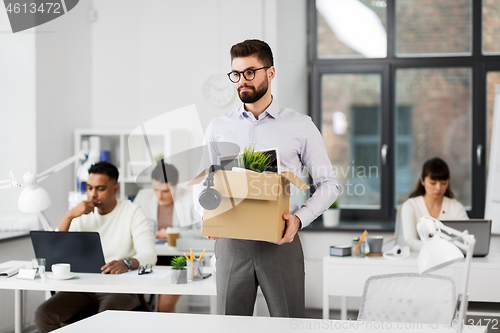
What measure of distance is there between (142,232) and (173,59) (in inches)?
85.5

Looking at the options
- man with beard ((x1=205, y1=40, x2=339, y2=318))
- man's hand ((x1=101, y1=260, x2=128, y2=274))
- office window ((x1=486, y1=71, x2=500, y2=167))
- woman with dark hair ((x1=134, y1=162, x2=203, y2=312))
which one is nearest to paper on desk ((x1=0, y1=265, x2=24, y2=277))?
man's hand ((x1=101, y1=260, x2=128, y2=274))

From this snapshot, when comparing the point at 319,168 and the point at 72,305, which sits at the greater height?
the point at 319,168

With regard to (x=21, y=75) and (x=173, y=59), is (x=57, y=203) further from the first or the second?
(x=173, y=59)

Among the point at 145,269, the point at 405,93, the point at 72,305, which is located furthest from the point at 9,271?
the point at 405,93

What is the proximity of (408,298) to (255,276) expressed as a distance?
0.56 m

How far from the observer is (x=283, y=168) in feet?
6.45

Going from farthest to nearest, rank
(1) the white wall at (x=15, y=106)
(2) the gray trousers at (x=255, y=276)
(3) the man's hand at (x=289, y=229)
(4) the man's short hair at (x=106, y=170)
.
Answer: (1) the white wall at (x=15, y=106) → (4) the man's short hair at (x=106, y=170) → (2) the gray trousers at (x=255, y=276) → (3) the man's hand at (x=289, y=229)

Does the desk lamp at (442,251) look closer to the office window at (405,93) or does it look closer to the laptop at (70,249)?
the laptop at (70,249)

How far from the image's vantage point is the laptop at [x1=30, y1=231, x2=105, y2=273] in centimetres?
253

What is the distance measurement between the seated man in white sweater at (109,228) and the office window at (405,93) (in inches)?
87.4

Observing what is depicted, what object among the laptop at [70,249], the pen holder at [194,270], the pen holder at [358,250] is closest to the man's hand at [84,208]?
the laptop at [70,249]

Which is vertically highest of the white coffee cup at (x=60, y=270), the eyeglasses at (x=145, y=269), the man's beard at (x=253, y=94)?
the man's beard at (x=253, y=94)

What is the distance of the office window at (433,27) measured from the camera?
459 centimetres

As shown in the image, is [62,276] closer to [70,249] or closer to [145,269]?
[70,249]
